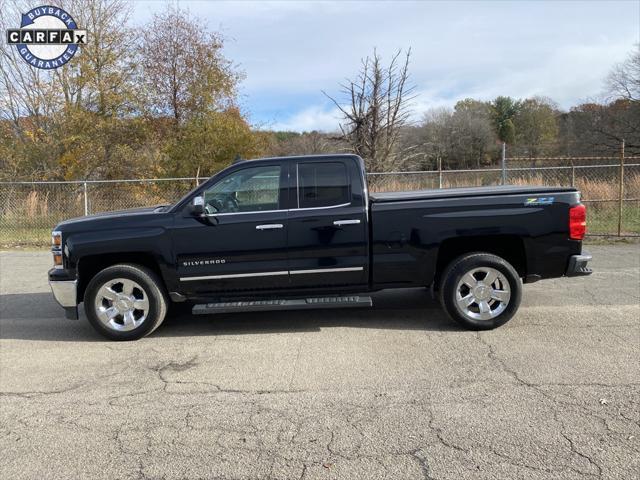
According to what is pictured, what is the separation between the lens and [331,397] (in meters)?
3.92

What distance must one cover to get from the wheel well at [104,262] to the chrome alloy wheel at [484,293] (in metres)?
3.33

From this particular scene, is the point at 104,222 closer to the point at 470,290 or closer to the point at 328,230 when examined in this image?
the point at 328,230

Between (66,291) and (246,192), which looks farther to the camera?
(246,192)

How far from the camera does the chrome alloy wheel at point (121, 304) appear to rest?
17.9ft

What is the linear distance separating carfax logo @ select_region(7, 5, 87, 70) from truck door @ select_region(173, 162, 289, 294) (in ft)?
52.9

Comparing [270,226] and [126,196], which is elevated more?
[126,196]

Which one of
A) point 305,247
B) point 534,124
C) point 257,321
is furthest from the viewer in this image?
point 534,124

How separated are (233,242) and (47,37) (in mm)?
17197

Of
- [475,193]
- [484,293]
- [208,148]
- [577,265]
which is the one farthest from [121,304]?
[208,148]

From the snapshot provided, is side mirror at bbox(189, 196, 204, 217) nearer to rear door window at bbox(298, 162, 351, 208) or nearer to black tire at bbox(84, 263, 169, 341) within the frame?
black tire at bbox(84, 263, 169, 341)

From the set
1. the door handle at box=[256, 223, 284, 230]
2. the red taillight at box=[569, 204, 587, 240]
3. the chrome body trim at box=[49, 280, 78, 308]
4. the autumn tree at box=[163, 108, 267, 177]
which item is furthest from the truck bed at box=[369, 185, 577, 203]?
the autumn tree at box=[163, 108, 267, 177]

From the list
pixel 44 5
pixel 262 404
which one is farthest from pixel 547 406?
pixel 44 5

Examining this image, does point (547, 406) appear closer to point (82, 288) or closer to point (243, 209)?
point (243, 209)

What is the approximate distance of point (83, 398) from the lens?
409 centimetres
